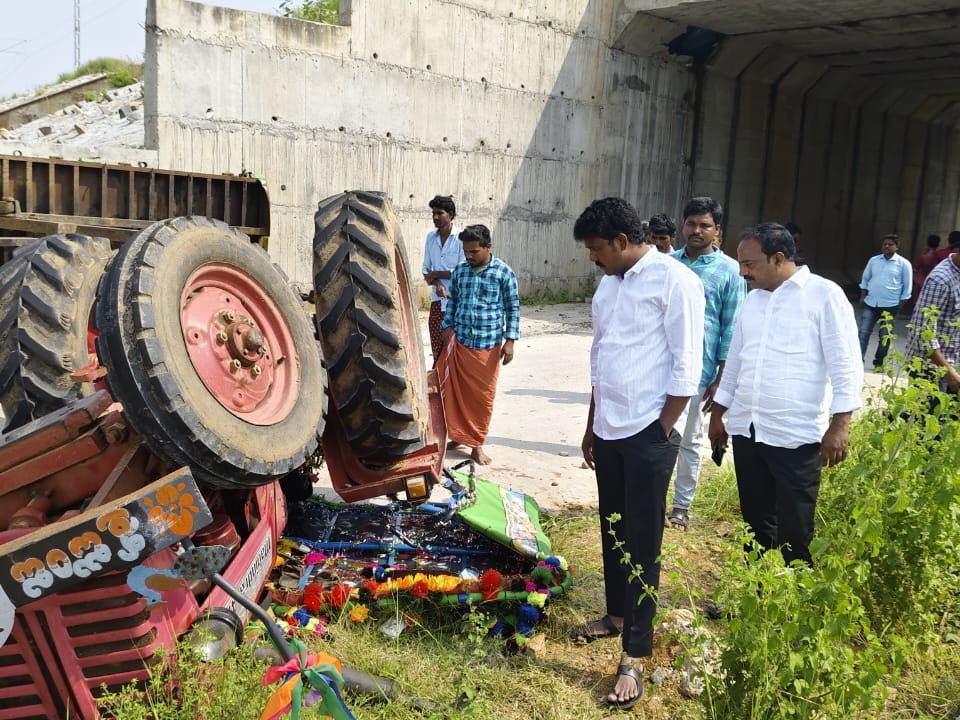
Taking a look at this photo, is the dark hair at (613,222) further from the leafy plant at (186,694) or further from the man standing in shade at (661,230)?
the man standing in shade at (661,230)

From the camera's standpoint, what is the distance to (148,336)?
2.45m

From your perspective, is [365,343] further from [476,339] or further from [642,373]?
[476,339]

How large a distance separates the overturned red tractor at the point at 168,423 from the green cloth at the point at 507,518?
12.0 inches

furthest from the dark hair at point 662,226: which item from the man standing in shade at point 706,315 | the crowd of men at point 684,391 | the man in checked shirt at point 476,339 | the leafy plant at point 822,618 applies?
the leafy plant at point 822,618

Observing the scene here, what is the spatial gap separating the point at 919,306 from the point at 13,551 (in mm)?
5007

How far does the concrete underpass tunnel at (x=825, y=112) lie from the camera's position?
14.8 m

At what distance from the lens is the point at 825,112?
20.0 m

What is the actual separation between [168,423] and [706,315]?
325cm

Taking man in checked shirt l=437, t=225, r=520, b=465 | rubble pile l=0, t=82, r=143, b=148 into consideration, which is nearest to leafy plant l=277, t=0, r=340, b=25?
rubble pile l=0, t=82, r=143, b=148

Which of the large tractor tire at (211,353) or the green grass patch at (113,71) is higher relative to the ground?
the green grass patch at (113,71)

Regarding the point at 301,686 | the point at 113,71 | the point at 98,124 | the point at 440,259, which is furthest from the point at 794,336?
the point at 113,71

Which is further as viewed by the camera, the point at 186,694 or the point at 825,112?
the point at 825,112

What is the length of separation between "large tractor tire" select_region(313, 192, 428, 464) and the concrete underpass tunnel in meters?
12.5

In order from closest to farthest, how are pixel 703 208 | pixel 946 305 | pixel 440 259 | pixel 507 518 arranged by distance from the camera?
1. pixel 507 518
2. pixel 703 208
3. pixel 946 305
4. pixel 440 259
